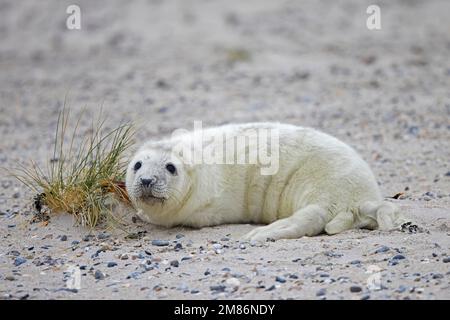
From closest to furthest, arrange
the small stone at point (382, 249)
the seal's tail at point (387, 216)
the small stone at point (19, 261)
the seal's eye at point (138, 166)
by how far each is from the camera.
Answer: the small stone at point (382, 249), the small stone at point (19, 261), the seal's tail at point (387, 216), the seal's eye at point (138, 166)

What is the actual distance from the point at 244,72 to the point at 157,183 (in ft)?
22.1

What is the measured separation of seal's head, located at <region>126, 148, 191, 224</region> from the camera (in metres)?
5.47

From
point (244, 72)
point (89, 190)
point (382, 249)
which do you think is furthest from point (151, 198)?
point (244, 72)

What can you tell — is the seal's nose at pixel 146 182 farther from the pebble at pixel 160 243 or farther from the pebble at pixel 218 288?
the pebble at pixel 218 288

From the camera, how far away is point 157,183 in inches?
216

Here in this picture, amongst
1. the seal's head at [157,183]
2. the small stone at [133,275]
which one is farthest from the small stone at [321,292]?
the seal's head at [157,183]

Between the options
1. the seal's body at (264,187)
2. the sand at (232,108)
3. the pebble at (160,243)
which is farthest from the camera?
the seal's body at (264,187)

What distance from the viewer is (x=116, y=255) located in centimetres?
504

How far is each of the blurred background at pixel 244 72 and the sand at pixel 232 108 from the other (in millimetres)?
37

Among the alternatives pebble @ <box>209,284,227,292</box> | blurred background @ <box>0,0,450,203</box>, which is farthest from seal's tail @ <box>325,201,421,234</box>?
pebble @ <box>209,284,227,292</box>

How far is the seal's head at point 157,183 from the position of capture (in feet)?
17.9

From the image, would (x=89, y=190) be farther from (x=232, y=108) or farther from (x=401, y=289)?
(x=232, y=108)
